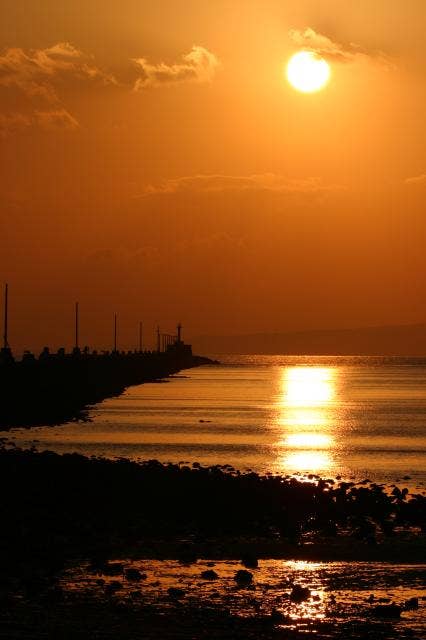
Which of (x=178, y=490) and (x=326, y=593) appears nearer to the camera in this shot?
(x=326, y=593)

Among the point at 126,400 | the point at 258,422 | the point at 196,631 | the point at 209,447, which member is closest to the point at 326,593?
the point at 196,631

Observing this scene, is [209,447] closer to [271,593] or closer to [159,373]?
[271,593]

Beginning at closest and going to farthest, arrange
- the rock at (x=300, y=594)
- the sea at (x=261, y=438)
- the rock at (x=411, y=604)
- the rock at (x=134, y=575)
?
1. the rock at (x=411, y=604)
2. the rock at (x=300, y=594)
3. the rock at (x=134, y=575)
4. the sea at (x=261, y=438)

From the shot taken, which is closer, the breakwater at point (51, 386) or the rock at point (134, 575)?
the rock at point (134, 575)

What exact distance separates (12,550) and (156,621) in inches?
190

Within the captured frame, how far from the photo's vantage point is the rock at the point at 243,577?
56.1 feet

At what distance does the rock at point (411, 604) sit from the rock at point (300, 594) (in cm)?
143

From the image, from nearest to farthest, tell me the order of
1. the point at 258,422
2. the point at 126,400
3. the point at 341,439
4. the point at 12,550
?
1. the point at 12,550
2. the point at 341,439
3. the point at 258,422
4. the point at 126,400

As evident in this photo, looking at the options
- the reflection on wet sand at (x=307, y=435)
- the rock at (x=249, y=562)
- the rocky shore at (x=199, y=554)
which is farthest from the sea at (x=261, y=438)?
the rock at (x=249, y=562)

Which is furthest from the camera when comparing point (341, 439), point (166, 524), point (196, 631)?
point (341, 439)

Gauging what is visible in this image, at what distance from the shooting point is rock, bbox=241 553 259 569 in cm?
1850

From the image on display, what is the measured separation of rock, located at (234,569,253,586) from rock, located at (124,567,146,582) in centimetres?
144

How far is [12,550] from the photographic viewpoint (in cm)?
1861

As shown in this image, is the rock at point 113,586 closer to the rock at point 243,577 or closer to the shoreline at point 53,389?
the rock at point 243,577
